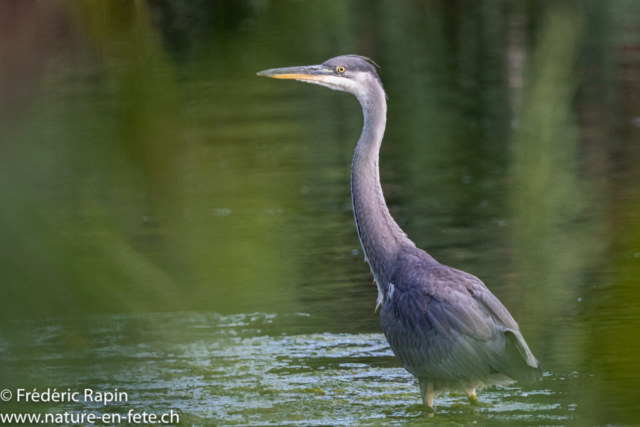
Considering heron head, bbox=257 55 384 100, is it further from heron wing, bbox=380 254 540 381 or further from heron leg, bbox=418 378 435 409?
heron leg, bbox=418 378 435 409

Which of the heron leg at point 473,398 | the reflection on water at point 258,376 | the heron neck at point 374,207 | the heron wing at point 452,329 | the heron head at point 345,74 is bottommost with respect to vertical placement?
the reflection on water at point 258,376

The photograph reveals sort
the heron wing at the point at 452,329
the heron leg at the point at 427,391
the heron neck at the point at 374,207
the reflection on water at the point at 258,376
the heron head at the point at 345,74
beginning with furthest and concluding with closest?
the heron head at the point at 345,74 < the heron neck at the point at 374,207 < the heron leg at the point at 427,391 < the reflection on water at the point at 258,376 < the heron wing at the point at 452,329

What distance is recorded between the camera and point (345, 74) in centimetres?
482

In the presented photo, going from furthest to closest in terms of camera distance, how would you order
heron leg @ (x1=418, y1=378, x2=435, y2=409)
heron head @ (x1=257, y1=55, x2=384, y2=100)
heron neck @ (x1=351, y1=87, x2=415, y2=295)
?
heron head @ (x1=257, y1=55, x2=384, y2=100), heron neck @ (x1=351, y1=87, x2=415, y2=295), heron leg @ (x1=418, y1=378, x2=435, y2=409)

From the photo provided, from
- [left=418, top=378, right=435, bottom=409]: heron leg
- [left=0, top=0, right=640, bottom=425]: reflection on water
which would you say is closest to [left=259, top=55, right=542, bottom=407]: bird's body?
[left=418, top=378, right=435, bottom=409]: heron leg

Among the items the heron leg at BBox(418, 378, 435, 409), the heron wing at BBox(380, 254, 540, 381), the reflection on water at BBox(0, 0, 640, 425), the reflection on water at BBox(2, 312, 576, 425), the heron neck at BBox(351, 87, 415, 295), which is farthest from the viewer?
the heron neck at BBox(351, 87, 415, 295)

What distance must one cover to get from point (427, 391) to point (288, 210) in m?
1.57

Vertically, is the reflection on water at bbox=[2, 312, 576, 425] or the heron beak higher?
the heron beak

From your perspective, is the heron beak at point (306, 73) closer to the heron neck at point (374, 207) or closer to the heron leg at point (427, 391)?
the heron neck at point (374, 207)

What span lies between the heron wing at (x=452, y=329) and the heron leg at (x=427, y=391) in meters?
0.06

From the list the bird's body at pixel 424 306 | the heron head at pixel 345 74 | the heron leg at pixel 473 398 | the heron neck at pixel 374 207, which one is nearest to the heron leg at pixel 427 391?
the bird's body at pixel 424 306

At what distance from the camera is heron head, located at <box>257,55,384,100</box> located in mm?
4793

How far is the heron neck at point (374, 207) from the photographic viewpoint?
4.56 m

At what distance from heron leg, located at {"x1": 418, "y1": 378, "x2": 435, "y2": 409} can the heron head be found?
5.36ft
